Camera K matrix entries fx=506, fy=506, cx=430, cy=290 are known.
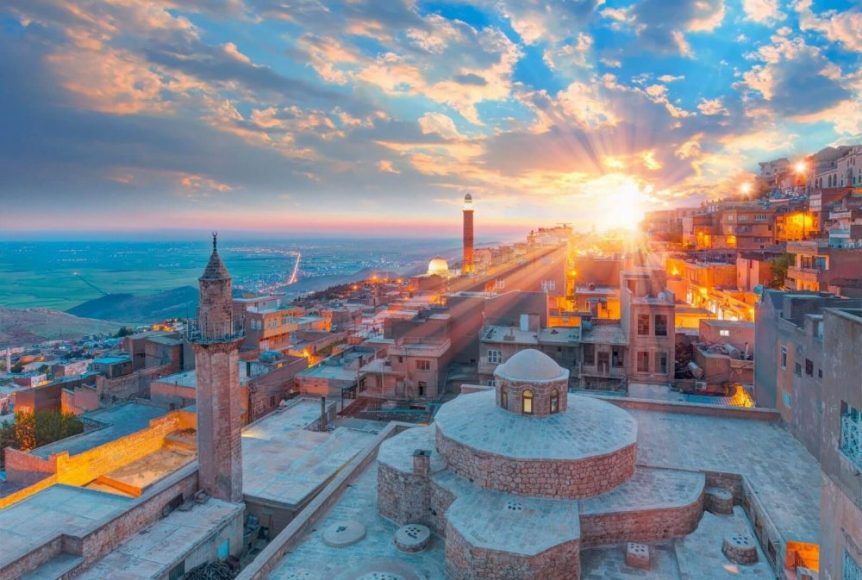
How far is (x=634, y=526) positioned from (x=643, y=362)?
15.7 metres

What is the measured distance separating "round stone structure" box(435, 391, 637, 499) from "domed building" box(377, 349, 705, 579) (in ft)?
0.10

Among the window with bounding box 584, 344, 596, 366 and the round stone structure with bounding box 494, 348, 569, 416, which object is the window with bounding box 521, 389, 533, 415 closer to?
the round stone structure with bounding box 494, 348, 569, 416

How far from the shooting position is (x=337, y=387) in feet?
112

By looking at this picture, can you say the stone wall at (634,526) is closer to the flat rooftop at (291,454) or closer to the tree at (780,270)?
the flat rooftop at (291,454)

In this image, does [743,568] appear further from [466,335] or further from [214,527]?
[466,335]

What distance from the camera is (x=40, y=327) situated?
104312 millimetres

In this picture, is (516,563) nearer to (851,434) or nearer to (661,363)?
(851,434)

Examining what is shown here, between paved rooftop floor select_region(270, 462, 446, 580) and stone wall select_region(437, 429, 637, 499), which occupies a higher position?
stone wall select_region(437, 429, 637, 499)

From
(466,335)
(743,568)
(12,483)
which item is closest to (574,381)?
(466,335)

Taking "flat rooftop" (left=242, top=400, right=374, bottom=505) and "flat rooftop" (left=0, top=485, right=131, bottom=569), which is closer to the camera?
"flat rooftop" (left=0, top=485, right=131, bottom=569)

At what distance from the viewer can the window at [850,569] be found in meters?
7.28

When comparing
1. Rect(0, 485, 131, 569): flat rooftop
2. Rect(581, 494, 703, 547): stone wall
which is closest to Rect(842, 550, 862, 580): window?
Rect(581, 494, 703, 547): stone wall

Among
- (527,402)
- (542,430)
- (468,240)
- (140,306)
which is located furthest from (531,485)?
(140,306)

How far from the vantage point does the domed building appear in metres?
12.4
